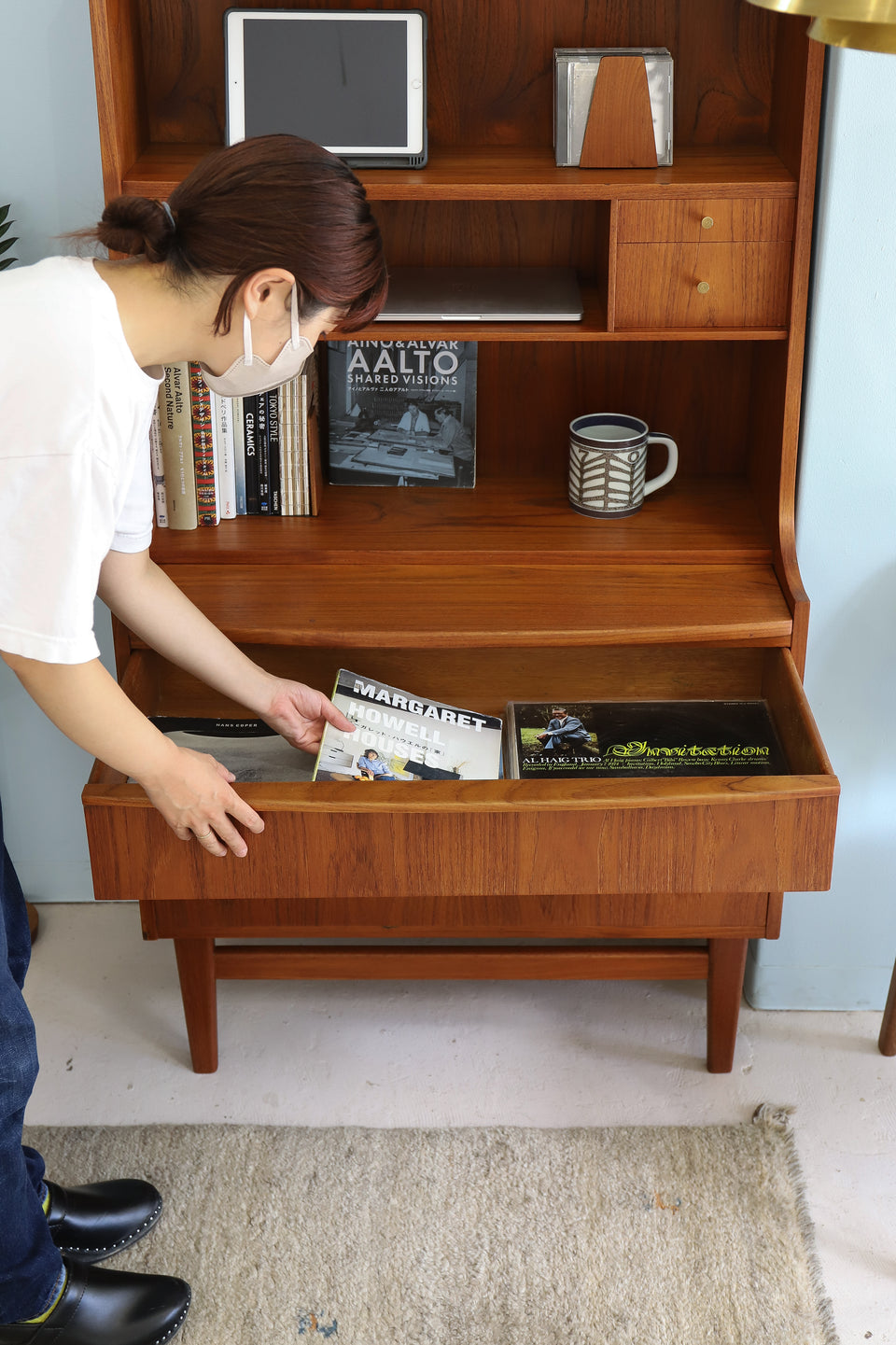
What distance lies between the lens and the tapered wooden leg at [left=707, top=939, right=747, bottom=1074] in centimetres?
171

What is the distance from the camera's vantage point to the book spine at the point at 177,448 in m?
1.63

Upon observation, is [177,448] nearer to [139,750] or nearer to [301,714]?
[301,714]

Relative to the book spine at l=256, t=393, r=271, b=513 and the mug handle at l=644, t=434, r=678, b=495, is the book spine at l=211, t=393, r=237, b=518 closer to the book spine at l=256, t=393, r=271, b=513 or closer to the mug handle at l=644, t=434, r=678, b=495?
the book spine at l=256, t=393, r=271, b=513

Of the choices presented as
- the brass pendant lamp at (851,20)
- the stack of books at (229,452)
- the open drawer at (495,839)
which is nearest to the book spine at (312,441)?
the stack of books at (229,452)

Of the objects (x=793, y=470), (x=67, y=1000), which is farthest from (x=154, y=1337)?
(x=793, y=470)

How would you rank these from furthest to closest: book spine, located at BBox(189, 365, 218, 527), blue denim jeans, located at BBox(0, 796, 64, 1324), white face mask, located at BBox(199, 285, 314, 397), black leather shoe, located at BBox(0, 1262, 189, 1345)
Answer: book spine, located at BBox(189, 365, 218, 527), black leather shoe, located at BBox(0, 1262, 189, 1345), blue denim jeans, located at BBox(0, 796, 64, 1324), white face mask, located at BBox(199, 285, 314, 397)

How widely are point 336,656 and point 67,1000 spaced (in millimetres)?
762

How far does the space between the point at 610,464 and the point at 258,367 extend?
64cm

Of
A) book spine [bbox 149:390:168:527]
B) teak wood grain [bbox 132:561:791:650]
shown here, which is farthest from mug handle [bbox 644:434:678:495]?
book spine [bbox 149:390:168:527]

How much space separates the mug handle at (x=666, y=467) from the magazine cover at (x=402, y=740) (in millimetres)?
427

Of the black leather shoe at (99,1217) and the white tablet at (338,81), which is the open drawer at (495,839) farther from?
the white tablet at (338,81)

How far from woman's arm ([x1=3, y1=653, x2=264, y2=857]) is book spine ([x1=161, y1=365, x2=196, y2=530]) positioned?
50 cm

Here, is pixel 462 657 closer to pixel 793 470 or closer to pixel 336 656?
pixel 336 656

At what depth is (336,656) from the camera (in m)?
1.70
